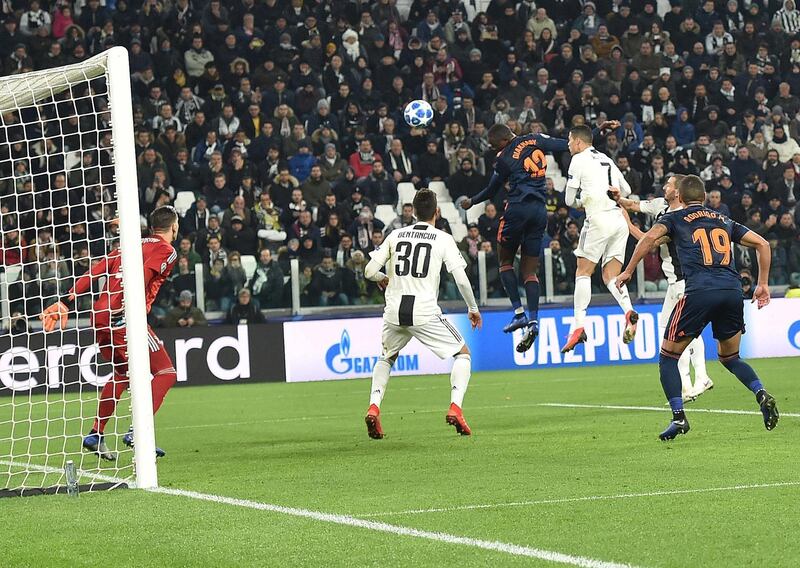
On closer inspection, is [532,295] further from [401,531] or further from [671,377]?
[401,531]

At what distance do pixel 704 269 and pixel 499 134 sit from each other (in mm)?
3891

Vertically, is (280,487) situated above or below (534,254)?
below

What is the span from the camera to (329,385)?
1966 cm

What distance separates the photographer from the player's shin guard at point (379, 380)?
11.5 metres

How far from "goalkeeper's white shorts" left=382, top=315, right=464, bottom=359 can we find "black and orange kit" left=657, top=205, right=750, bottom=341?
222 centimetres

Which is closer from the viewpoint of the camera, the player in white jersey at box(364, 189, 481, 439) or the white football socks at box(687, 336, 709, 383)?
the player in white jersey at box(364, 189, 481, 439)

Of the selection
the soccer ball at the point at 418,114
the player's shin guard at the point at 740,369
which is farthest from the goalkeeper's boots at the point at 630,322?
the soccer ball at the point at 418,114

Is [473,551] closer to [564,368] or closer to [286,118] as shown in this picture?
[564,368]

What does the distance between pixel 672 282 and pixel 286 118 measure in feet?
36.6

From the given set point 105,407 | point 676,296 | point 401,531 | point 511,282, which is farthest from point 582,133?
point 401,531

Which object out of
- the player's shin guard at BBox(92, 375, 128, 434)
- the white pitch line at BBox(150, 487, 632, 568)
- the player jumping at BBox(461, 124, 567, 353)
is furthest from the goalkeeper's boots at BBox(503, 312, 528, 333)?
the white pitch line at BBox(150, 487, 632, 568)

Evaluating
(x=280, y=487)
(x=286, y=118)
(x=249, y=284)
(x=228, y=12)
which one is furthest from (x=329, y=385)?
(x=280, y=487)

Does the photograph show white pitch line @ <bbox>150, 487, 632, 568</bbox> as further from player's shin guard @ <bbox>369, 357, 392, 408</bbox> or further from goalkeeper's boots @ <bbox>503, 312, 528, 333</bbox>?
goalkeeper's boots @ <bbox>503, 312, 528, 333</bbox>

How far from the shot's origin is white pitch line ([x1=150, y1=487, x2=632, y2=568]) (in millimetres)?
5406
